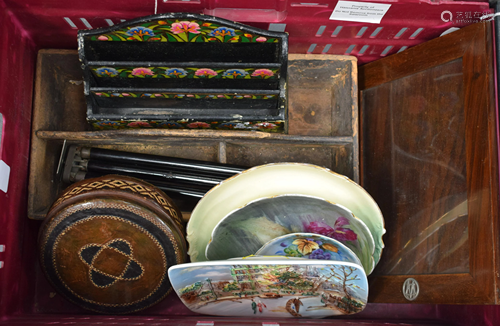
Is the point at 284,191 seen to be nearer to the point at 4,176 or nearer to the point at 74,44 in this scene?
the point at 4,176

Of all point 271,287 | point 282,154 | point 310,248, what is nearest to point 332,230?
point 310,248

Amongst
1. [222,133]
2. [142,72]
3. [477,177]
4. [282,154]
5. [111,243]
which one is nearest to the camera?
[477,177]

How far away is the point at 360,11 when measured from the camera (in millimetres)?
1276

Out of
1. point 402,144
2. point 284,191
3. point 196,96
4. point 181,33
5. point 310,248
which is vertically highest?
point 181,33

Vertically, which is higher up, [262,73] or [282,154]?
[262,73]

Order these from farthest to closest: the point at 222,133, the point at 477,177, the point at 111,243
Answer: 1. the point at 222,133
2. the point at 111,243
3. the point at 477,177

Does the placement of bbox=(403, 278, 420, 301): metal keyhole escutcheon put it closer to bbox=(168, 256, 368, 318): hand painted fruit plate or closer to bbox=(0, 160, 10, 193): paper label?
bbox=(168, 256, 368, 318): hand painted fruit plate

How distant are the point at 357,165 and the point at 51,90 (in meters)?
1.22

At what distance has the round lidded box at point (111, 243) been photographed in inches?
45.2

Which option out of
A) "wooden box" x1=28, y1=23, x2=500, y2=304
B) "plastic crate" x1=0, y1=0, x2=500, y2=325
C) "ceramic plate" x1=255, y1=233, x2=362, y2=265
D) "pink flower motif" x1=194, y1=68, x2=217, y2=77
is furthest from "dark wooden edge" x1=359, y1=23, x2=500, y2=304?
"pink flower motif" x1=194, y1=68, x2=217, y2=77

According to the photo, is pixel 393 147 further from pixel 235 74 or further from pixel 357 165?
pixel 235 74

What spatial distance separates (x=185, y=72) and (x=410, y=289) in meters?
1.03

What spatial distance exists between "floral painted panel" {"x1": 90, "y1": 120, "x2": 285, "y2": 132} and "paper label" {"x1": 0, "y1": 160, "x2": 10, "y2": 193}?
316mm

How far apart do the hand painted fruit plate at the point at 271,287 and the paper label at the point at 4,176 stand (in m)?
0.66
